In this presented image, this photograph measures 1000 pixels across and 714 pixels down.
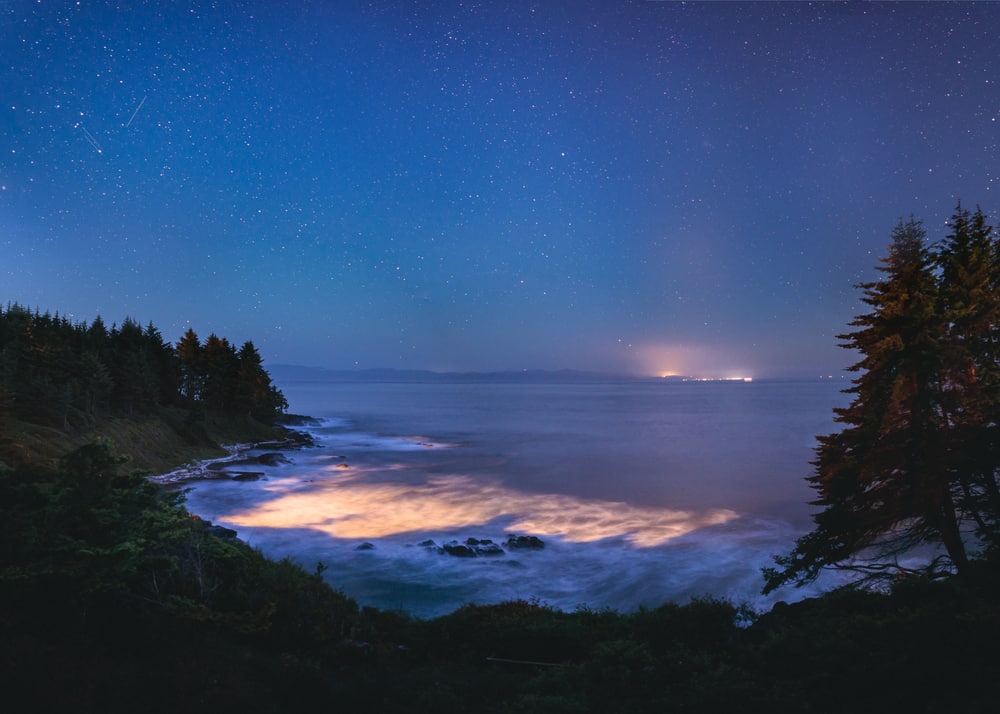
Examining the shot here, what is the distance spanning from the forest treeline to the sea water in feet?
44.8

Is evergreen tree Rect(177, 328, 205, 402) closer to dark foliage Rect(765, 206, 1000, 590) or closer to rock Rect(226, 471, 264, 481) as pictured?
rock Rect(226, 471, 264, 481)

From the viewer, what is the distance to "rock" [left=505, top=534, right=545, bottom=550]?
26734 millimetres

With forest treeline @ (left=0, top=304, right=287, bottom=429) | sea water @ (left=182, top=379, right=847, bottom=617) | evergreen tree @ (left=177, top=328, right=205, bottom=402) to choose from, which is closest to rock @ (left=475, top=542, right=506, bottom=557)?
sea water @ (left=182, top=379, right=847, bottom=617)

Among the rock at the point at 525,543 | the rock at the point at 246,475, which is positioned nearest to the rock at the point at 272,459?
the rock at the point at 246,475

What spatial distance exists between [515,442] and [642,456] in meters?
19.1

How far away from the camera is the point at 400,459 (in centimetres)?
5544

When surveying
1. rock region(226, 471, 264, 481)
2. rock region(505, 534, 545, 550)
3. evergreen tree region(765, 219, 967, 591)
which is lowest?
rock region(505, 534, 545, 550)

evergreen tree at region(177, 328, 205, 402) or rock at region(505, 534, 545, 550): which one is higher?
evergreen tree at region(177, 328, 205, 402)

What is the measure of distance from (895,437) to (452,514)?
25.0 meters

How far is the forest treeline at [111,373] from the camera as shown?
1551 inches

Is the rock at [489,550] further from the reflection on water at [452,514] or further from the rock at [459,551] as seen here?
the reflection on water at [452,514]

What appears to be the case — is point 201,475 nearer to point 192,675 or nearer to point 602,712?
point 192,675

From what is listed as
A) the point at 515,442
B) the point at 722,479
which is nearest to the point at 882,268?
the point at 722,479

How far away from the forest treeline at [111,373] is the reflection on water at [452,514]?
15742 mm
